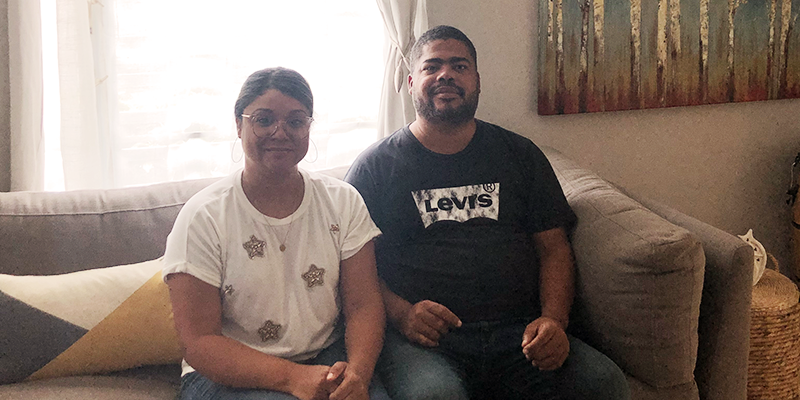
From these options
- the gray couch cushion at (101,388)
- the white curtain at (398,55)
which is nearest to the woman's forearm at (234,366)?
the gray couch cushion at (101,388)

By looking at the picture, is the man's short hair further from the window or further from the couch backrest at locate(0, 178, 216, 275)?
A: the couch backrest at locate(0, 178, 216, 275)

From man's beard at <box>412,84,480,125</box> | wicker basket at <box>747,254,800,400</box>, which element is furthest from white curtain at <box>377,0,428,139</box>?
wicker basket at <box>747,254,800,400</box>

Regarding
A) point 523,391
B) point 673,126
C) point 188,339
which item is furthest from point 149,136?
point 673,126

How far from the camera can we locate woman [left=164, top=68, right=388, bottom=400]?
1.24 metres

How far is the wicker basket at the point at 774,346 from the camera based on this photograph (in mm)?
1976

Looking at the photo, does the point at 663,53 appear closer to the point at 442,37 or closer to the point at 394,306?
the point at 442,37

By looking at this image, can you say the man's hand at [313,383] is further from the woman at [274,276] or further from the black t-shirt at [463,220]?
the black t-shirt at [463,220]

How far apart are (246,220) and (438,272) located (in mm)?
532

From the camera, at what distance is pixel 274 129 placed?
4.33 feet

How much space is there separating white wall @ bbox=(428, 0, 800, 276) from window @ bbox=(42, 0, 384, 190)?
1.38 ft

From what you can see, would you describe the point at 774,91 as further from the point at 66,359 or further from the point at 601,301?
the point at 66,359

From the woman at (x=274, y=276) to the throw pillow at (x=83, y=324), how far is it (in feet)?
0.47

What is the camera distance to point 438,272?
157 centimetres

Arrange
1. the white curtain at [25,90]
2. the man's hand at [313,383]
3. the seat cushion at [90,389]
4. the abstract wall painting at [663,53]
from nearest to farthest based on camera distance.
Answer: the man's hand at [313,383], the seat cushion at [90,389], the white curtain at [25,90], the abstract wall painting at [663,53]
